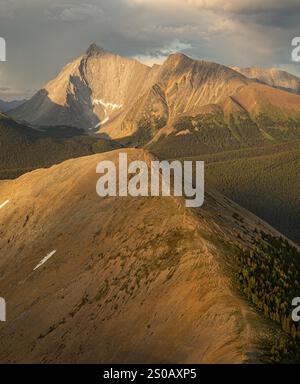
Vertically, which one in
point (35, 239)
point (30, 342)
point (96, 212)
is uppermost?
point (96, 212)

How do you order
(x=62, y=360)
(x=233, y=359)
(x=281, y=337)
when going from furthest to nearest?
(x=62, y=360), (x=281, y=337), (x=233, y=359)

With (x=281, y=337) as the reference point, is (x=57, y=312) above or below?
below

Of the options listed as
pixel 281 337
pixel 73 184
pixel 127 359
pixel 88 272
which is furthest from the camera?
pixel 73 184

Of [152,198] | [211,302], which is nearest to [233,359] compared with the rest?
[211,302]

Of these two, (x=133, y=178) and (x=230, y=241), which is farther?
(x=133, y=178)

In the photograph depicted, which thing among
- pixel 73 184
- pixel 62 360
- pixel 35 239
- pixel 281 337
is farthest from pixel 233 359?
pixel 73 184

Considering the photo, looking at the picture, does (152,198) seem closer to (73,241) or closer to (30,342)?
(73,241)
